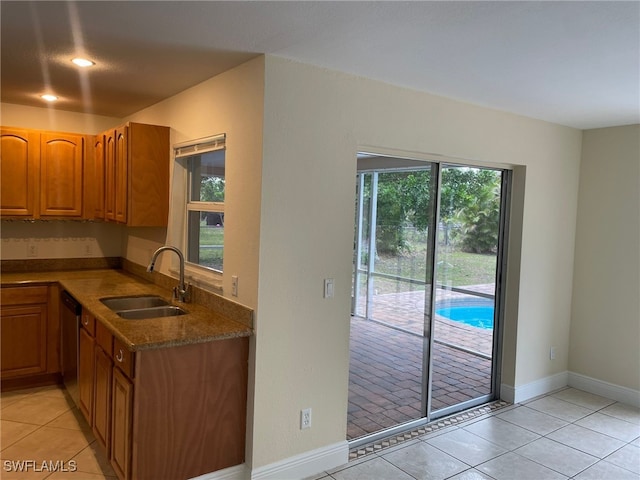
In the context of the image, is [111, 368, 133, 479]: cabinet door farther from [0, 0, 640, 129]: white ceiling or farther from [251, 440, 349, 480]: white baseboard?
[0, 0, 640, 129]: white ceiling

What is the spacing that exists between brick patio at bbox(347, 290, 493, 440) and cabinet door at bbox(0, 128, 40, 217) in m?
2.93

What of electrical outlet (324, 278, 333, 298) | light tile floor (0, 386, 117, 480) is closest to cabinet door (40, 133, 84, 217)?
light tile floor (0, 386, 117, 480)

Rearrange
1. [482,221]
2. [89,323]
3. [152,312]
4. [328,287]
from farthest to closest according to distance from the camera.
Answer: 1. [482,221]
2. [152,312]
3. [89,323]
4. [328,287]

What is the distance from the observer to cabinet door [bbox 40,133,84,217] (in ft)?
13.7

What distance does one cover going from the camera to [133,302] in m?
3.46

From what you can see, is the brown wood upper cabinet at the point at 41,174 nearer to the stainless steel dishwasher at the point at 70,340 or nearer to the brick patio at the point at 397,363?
the stainless steel dishwasher at the point at 70,340

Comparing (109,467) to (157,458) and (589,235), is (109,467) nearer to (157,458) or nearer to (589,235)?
(157,458)

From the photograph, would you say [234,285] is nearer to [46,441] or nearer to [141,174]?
[141,174]

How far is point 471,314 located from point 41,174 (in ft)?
12.7

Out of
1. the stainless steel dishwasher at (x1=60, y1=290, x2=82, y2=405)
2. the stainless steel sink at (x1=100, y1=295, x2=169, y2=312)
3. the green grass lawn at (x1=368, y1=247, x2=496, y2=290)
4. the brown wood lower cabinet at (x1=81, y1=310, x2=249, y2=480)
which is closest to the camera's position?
the brown wood lower cabinet at (x1=81, y1=310, x2=249, y2=480)

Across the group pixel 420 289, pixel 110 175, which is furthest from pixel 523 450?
pixel 110 175

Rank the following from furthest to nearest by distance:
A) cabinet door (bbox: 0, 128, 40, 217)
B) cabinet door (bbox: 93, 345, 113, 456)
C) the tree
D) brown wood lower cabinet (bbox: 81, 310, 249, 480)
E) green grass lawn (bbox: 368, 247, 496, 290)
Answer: cabinet door (bbox: 0, 128, 40, 217) → the tree → green grass lawn (bbox: 368, 247, 496, 290) → cabinet door (bbox: 93, 345, 113, 456) → brown wood lower cabinet (bbox: 81, 310, 249, 480)

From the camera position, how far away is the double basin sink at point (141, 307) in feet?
10.6

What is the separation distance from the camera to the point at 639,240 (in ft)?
13.4
